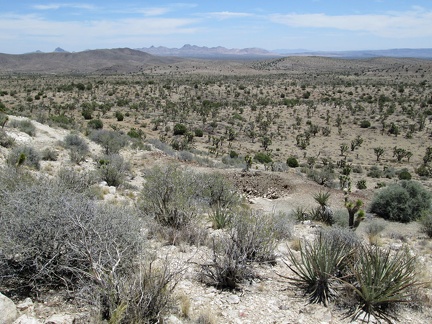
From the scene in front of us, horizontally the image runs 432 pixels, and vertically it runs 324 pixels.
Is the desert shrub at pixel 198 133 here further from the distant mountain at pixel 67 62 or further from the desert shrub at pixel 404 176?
the distant mountain at pixel 67 62

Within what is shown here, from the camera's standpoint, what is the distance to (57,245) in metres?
5.17

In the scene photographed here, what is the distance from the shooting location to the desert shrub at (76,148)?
16.4 m

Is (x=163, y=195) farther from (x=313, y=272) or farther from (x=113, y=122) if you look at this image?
(x=113, y=122)

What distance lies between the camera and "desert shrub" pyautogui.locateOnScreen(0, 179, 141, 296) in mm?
4957

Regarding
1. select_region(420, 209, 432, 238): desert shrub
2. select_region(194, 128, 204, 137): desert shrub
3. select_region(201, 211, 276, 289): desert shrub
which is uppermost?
select_region(201, 211, 276, 289): desert shrub

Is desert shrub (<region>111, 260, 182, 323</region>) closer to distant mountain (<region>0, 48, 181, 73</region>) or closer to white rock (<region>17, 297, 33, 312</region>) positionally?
white rock (<region>17, 297, 33, 312</region>)

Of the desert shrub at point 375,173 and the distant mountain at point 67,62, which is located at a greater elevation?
the distant mountain at point 67,62

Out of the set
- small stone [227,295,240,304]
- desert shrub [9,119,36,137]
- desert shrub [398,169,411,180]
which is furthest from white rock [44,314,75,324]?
desert shrub [398,169,411,180]

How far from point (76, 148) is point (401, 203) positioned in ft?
47.0

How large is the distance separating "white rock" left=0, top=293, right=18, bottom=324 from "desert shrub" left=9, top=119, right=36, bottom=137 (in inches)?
616

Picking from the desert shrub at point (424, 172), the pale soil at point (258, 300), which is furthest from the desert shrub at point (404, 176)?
the pale soil at point (258, 300)

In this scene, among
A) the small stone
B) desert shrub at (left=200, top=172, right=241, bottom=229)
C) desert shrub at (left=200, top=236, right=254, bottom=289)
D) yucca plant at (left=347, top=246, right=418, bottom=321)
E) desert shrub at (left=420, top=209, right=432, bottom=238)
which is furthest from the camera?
desert shrub at (left=200, top=172, right=241, bottom=229)

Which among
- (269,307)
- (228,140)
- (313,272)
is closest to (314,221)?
(313,272)

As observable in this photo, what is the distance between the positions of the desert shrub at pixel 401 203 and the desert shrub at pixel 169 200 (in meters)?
9.30
